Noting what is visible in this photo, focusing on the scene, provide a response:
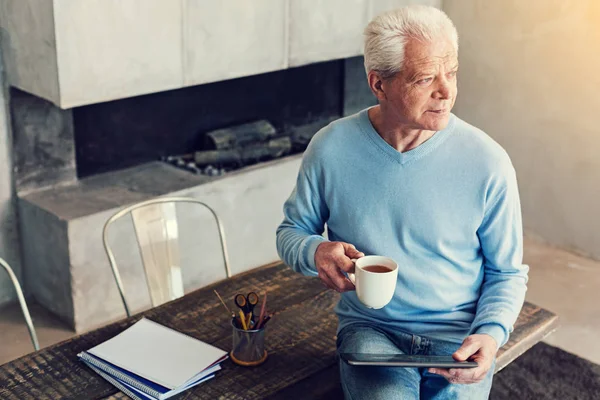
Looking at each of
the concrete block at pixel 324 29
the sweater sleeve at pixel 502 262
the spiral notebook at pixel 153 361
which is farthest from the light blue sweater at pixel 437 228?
the concrete block at pixel 324 29

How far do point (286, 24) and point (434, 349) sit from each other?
2.41 metres

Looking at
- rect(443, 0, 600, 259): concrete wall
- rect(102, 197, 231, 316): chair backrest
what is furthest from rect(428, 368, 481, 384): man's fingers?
rect(443, 0, 600, 259): concrete wall

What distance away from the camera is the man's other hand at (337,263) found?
1911 mm

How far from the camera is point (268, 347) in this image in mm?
2092

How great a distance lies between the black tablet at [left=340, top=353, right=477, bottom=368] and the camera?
181 cm

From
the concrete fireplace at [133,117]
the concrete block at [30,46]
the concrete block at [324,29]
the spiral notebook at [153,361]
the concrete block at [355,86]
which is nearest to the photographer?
the spiral notebook at [153,361]

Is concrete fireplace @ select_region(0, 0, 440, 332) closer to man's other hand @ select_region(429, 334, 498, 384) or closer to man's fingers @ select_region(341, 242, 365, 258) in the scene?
man's fingers @ select_region(341, 242, 365, 258)

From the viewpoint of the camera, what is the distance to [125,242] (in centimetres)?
361

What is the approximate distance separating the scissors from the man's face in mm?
592

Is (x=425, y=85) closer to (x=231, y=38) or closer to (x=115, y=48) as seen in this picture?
(x=115, y=48)

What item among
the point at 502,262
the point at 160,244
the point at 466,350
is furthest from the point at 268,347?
the point at 160,244

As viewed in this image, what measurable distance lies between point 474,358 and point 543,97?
2922 millimetres

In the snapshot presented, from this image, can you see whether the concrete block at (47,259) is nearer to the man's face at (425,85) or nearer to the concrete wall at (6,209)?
the concrete wall at (6,209)

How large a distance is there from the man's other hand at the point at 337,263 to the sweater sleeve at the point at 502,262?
1.10ft
